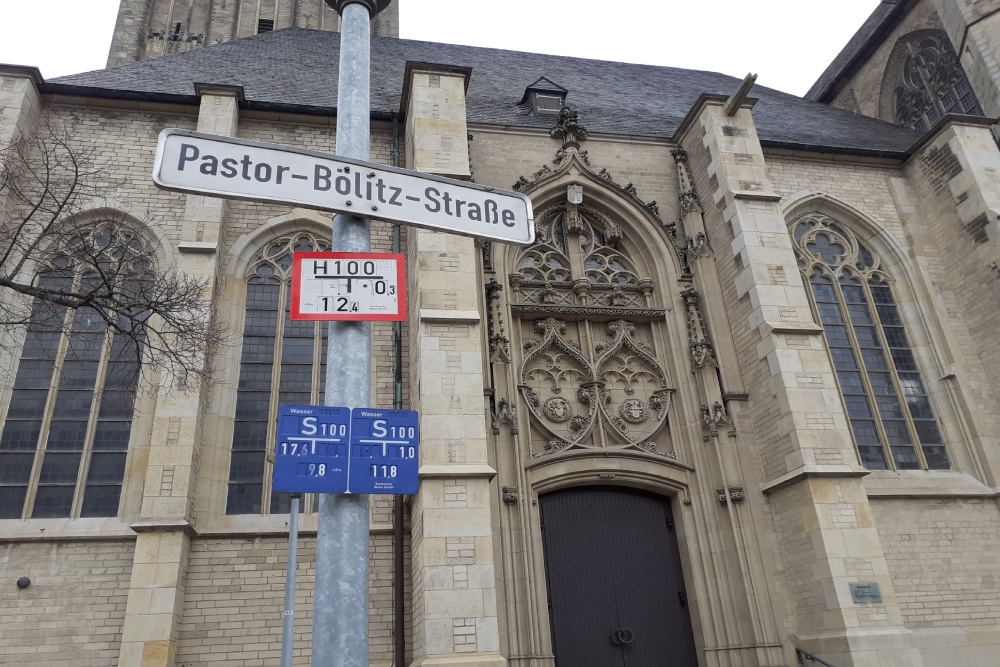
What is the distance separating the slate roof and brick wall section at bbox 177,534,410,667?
6.99m

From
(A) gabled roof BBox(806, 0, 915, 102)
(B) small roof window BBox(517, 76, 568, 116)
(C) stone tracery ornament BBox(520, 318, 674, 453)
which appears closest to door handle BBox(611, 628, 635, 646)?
(C) stone tracery ornament BBox(520, 318, 674, 453)

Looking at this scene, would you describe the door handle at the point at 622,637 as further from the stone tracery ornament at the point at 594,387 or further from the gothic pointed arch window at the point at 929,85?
the gothic pointed arch window at the point at 929,85

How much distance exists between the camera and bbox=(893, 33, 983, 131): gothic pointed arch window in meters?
17.2

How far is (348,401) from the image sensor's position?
119 inches

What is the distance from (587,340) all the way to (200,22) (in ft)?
62.2

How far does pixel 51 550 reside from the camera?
859 cm

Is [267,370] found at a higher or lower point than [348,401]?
higher

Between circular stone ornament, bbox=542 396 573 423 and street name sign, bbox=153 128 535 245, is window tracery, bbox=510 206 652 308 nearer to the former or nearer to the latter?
circular stone ornament, bbox=542 396 573 423

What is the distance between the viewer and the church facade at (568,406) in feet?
28.0

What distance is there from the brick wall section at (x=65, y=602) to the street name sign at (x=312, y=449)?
7044mm

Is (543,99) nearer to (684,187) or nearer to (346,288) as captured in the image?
(684,187)

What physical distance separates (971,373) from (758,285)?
4.60m

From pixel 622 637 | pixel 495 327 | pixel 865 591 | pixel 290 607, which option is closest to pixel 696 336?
pixel 495 327

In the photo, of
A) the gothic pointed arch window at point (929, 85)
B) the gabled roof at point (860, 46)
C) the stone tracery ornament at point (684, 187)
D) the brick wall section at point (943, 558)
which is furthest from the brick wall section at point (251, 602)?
the gabled roof at point (860, 46)
